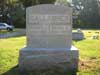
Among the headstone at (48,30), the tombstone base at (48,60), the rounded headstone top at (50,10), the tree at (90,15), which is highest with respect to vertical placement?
the rounded headstone top at (50,10)

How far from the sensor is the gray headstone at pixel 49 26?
432 inches

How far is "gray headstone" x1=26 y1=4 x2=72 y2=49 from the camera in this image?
11.0 metres

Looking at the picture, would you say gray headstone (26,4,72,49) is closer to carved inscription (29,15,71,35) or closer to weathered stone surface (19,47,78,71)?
carved inscription (29,15,71,35)

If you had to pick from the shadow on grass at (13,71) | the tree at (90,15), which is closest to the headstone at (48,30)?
the shadow on grass at (13,71)

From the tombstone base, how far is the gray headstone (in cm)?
62

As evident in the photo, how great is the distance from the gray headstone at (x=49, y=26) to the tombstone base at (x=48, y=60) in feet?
2.03

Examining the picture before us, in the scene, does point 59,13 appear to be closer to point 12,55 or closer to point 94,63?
point 94,63

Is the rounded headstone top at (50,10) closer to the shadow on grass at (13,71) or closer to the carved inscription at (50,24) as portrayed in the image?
the carved inscription at (50,24)

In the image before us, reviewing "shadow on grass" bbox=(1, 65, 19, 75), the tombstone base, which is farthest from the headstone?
"shadow on grass" bbox=(1, 65, 19, 75)

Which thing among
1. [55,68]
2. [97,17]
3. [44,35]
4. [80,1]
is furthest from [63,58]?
[80,1]

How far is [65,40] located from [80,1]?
86.0 meters

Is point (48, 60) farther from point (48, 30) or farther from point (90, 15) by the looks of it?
point (90, 15)

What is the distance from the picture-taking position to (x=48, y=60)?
10422 mm

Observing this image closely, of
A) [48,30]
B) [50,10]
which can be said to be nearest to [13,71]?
[48,30]
